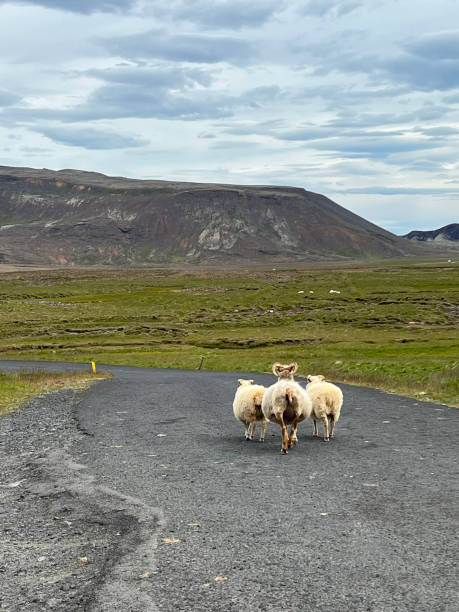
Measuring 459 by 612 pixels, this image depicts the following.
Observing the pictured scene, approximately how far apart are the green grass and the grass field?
43.0 ft

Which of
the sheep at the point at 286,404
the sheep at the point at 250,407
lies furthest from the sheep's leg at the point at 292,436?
the sheep at the point at 250,407

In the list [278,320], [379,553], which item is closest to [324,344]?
[278,320]

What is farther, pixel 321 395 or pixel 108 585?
pixel 321 395

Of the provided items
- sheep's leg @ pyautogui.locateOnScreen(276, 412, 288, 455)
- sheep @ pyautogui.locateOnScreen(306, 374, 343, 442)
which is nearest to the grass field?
sheep @ pyautogui.locateOnScreen(306, 374, 343, 442)

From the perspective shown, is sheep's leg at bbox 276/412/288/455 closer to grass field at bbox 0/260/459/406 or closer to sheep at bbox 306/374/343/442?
sheep at bbox 306/374/343/442

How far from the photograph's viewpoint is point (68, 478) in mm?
13898

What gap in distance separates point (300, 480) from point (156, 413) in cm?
1222

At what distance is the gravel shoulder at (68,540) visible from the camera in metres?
7.70

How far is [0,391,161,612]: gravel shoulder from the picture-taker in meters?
7.70

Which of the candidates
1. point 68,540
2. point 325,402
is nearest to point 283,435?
point 325,402

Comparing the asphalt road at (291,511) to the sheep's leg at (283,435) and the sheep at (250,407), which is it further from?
the sheep at (250,407)

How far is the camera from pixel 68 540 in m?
9.74

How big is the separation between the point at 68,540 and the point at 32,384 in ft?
85.9

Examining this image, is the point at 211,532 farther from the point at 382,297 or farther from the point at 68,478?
the point at 382,297
